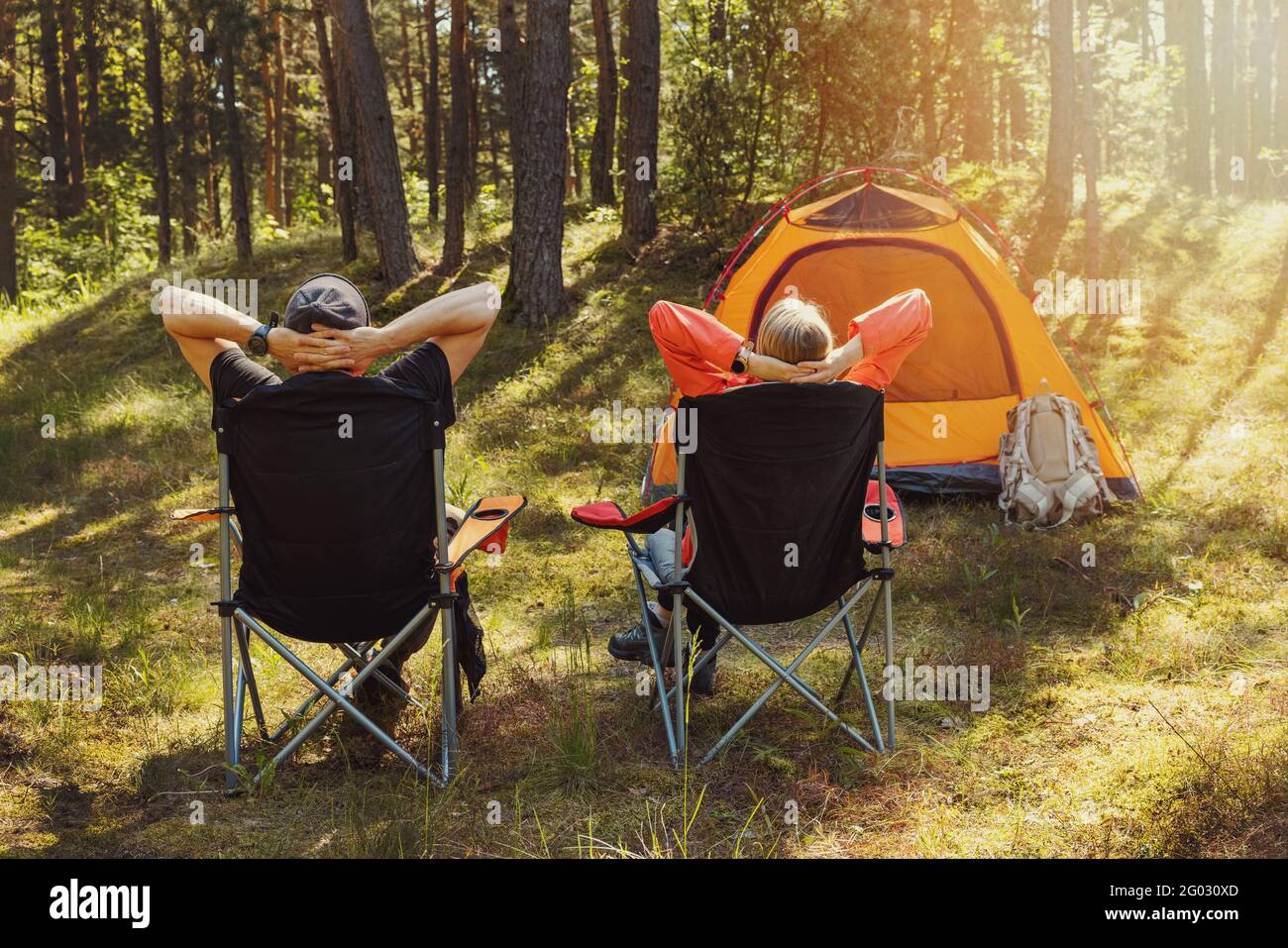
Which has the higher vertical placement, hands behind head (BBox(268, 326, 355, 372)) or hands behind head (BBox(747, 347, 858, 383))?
hands behind head (BBox(268, 326, 355, 372))

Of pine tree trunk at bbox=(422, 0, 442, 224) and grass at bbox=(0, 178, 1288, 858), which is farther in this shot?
pine tree trunk at bbox=(422, 0, 442, 224)

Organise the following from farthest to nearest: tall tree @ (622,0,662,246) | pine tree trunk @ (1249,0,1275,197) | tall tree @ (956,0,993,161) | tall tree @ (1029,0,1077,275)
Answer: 1. pine tree trunk @ (1249,0,1275,197)
2. tall tree @ (956,0,993,161)
3. tall tree @ (622,0,662,246)
4. tall tree @ (1029,0,1077,275)

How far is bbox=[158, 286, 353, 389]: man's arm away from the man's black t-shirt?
7 centimetres

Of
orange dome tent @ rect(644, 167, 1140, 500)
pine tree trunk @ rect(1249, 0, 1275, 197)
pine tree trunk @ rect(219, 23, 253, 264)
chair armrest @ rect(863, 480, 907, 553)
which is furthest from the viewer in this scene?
pine tree trunk @ rect(1249, 0, 1275, 197)

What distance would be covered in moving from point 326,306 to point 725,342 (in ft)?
3.87

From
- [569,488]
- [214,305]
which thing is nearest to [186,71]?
[569,488]

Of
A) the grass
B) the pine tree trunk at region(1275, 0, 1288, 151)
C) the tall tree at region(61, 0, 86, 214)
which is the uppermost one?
the pine tree trunk at region(1275, 0, 1288, 151)

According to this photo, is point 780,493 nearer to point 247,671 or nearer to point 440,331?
point 440,331

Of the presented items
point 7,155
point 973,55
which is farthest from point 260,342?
point 7,155

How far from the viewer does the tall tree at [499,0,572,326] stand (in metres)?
8.78

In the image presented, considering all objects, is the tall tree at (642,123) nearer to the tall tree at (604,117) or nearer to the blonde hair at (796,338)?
the tall tree at (604,117)


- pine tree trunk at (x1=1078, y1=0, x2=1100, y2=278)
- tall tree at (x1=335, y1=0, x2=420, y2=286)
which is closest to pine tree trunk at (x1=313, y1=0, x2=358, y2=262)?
tall tree at (x1=335, y1=0, x2=420, y2=286)

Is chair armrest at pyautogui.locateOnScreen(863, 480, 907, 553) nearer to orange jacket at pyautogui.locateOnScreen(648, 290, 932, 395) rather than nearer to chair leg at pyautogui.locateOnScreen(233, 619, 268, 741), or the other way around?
orange jacket at pyautogui.locateOnScreen(648, 290, 932, 395)

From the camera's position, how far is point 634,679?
411 centimetres
